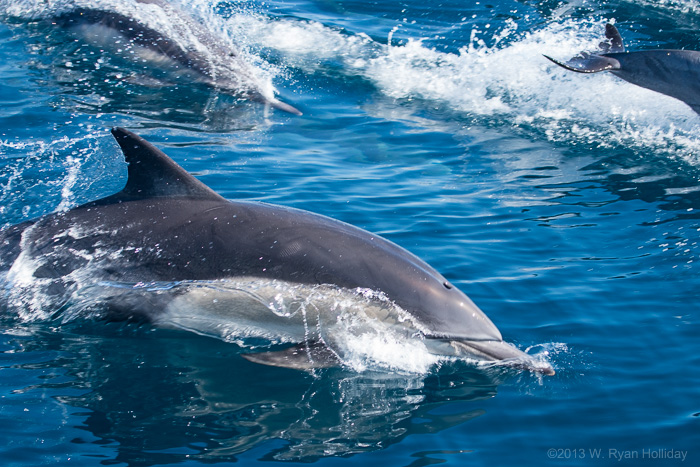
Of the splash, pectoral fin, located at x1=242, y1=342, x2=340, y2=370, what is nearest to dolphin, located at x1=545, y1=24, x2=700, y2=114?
the splash

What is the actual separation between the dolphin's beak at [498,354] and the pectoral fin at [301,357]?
1065mm

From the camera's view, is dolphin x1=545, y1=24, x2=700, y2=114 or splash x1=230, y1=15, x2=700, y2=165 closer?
dolphin x1=545, y1=24, x2=700, y2=114

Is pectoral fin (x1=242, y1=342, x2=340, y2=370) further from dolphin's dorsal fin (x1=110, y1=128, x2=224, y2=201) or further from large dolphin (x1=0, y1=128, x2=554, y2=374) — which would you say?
dolphin's dorsal fin (x1=110, y1=128, x2=224, y2=201)

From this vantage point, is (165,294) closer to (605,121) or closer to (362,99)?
(362,99)

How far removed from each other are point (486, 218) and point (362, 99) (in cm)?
554

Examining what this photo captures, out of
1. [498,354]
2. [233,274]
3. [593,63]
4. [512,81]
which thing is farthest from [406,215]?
[512,81]

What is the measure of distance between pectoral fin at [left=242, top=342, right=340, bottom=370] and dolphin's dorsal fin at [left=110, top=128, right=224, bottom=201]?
1542 millimetres

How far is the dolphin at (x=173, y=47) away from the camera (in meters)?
14.5

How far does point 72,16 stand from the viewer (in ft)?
50.7

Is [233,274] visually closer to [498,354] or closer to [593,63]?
[498,354]

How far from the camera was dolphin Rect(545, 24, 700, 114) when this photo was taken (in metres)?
12.6

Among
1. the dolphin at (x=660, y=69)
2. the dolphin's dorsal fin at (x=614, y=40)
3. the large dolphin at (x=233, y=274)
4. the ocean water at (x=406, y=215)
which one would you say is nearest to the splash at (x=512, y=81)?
the ocean water at (x=406, y=215)

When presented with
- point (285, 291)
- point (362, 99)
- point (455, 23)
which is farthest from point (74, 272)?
point (455, 23)

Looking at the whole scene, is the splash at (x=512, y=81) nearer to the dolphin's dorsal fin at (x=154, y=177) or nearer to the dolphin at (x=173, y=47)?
the dolphin at (x=173, y=47)
